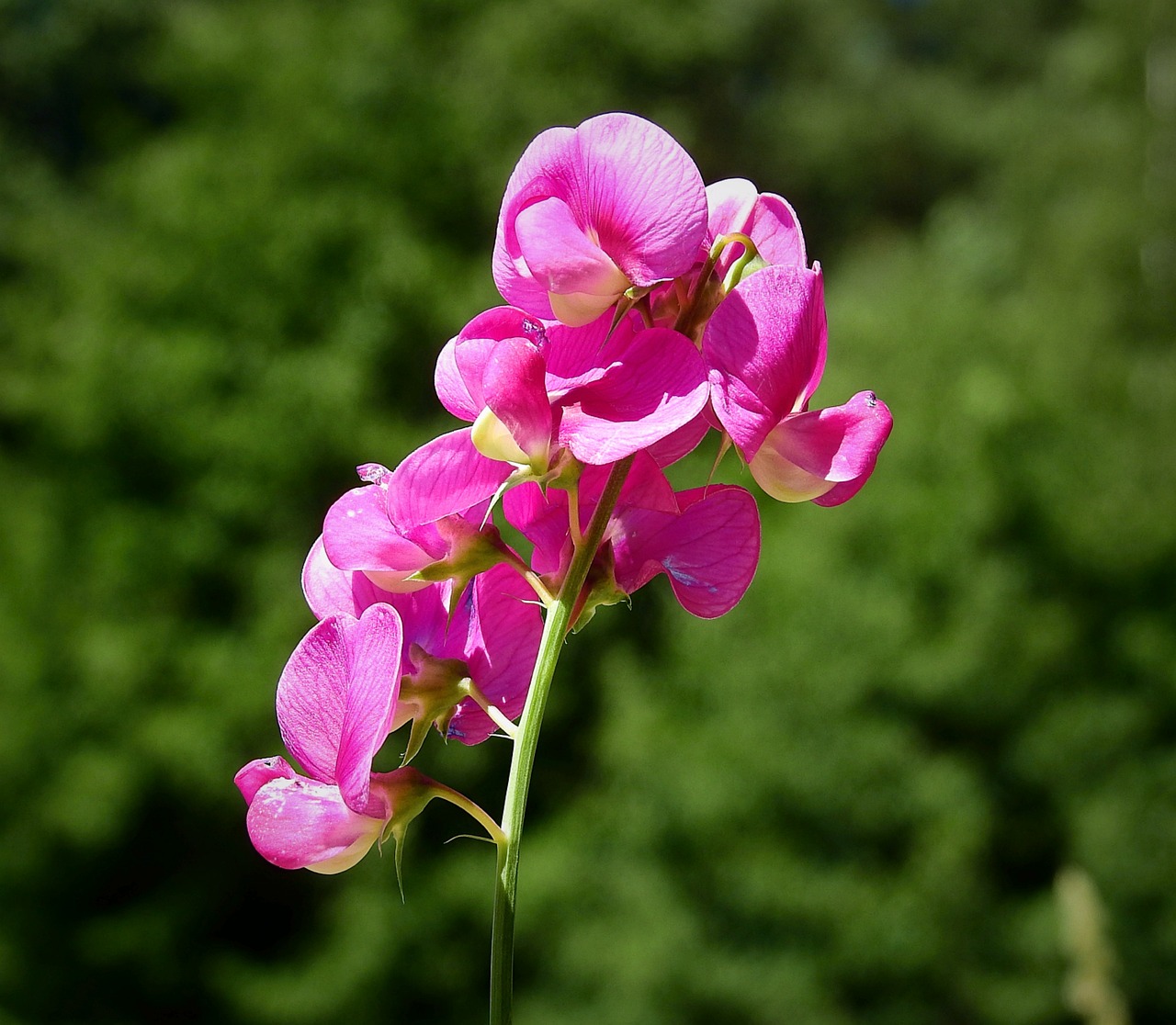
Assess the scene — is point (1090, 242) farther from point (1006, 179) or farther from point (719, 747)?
point (719, 747)

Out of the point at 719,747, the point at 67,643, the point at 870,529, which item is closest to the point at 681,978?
the point at 719,747

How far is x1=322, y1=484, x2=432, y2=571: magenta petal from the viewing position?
72cm

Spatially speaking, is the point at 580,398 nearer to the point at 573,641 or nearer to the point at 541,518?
the point at 541,518

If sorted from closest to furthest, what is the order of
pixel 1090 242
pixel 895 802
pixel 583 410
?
pixel 583 410, pixel 895 802, pixel 1090 242

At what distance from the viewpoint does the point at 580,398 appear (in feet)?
2.25

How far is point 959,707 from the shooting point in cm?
783

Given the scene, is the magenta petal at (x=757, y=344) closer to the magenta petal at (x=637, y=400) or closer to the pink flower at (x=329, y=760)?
the magenta petal at (x=637, y=400)

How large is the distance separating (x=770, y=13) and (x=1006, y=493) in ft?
38.5

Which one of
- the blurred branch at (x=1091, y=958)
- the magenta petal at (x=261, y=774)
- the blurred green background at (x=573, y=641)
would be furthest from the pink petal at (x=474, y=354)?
the blurred green background at (x=573, y=641)

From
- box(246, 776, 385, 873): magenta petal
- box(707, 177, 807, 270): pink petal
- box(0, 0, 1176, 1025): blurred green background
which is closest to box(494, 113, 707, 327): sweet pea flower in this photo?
box(707, 177, 807, 270): pink petal

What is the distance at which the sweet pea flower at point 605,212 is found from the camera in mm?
669

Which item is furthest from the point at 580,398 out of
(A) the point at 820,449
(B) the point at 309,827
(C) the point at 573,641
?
(C) the point at 573,641

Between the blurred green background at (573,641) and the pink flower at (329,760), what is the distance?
7.02 meters

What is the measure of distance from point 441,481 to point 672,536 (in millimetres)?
143
